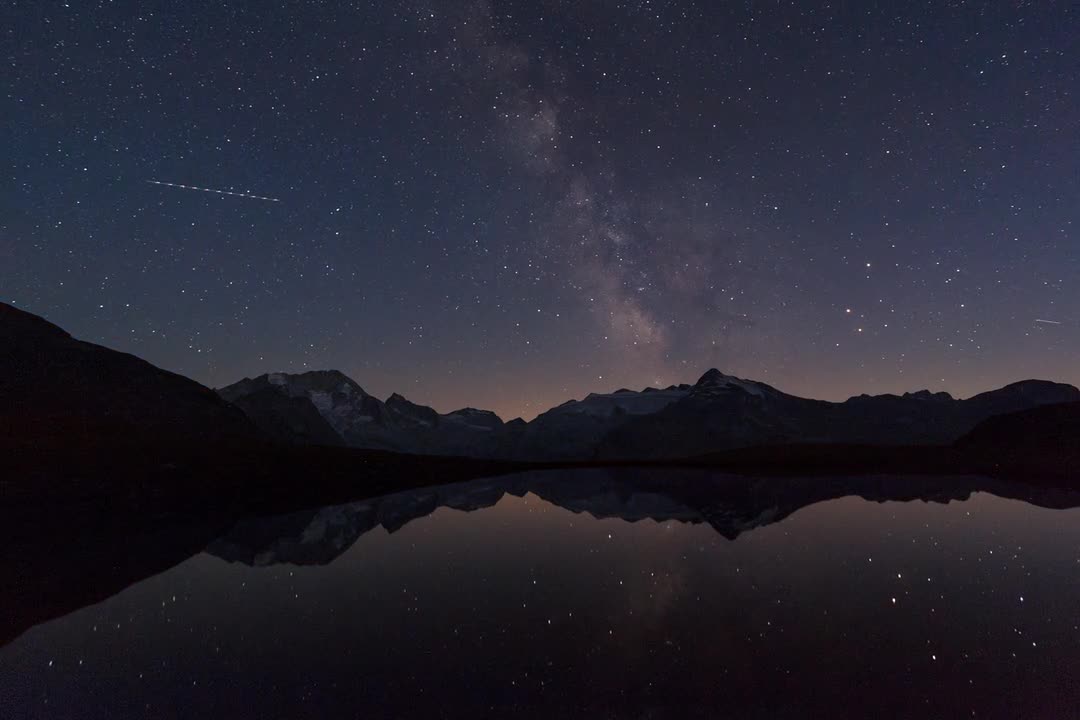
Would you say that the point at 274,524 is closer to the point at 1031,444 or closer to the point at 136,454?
the point at 136,454

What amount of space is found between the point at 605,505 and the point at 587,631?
34879 millimetres

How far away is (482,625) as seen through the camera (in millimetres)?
14906

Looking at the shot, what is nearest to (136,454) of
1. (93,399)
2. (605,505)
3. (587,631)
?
(605,505)

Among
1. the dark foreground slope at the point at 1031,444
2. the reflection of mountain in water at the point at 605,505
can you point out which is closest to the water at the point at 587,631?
the reflection of mountain in water at the point at 605,505

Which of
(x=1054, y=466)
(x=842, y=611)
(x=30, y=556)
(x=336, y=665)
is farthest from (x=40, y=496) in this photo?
(x=1054, y=466)

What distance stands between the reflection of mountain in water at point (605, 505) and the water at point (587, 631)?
1.15m

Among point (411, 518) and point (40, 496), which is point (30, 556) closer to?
point (411, 518)

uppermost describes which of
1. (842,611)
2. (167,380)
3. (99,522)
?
(167,380)

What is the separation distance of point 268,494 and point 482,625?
50.2m

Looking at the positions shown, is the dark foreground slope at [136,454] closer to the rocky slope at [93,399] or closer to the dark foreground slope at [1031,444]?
the rocky slope at [93,399]

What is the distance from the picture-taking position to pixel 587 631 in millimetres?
14125

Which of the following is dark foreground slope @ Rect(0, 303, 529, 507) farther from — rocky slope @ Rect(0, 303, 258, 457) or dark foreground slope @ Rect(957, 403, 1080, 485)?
dark foreground slope @ Rect(957, 403, 1080, 485)

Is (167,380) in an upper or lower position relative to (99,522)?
upper

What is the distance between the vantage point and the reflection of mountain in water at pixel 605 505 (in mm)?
28547
